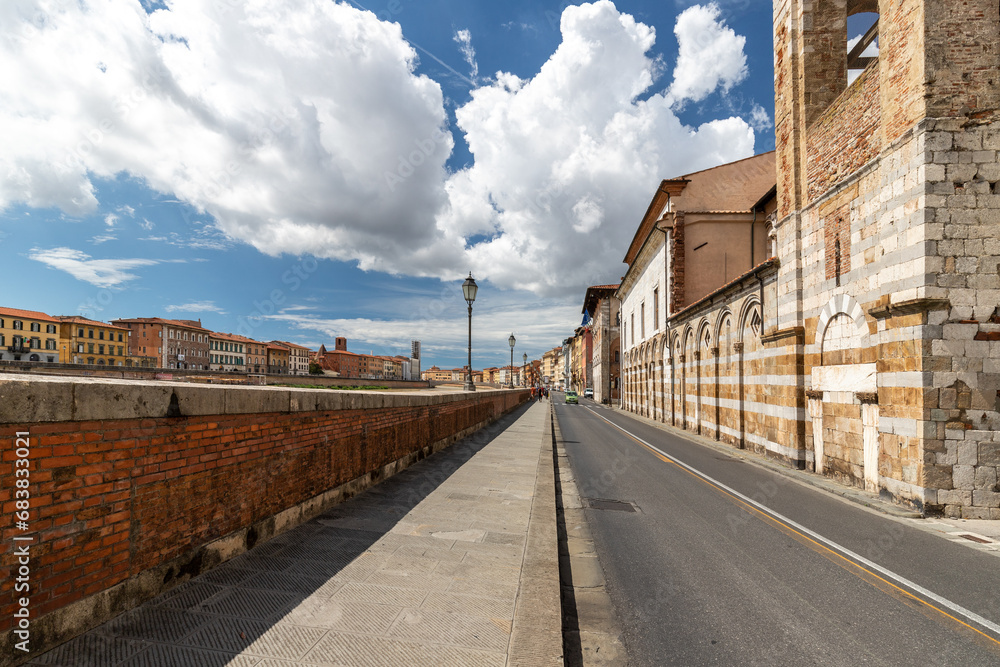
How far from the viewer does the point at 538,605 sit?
3547mm

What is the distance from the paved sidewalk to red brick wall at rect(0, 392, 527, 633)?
14.5 inches

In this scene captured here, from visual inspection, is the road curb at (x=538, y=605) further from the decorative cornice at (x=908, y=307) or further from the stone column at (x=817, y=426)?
the stone column at (x=817, y=426)

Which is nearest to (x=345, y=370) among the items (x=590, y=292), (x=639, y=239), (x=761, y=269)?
(x=590, y=292)

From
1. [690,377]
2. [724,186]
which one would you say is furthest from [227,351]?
[690,377]

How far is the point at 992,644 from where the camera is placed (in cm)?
355

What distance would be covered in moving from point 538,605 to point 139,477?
308 centimetres

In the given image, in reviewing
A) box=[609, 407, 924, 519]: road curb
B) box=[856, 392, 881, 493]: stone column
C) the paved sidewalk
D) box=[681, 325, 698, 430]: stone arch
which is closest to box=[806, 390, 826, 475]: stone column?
box=[609, 407, 924, 519]: road curb

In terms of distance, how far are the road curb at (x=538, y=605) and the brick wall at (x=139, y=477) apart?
107 inches

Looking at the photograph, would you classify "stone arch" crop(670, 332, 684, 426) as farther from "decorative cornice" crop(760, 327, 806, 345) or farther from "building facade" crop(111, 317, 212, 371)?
"building facade" crop(111, 317, 212, 371)

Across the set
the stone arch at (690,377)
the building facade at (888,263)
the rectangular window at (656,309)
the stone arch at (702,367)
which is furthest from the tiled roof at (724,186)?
the building facade at (888,263)

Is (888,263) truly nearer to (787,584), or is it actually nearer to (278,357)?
(787,584)

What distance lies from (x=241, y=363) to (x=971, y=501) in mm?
131542

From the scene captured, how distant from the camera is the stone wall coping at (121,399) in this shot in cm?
249

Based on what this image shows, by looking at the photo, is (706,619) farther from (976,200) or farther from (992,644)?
(976,200)
